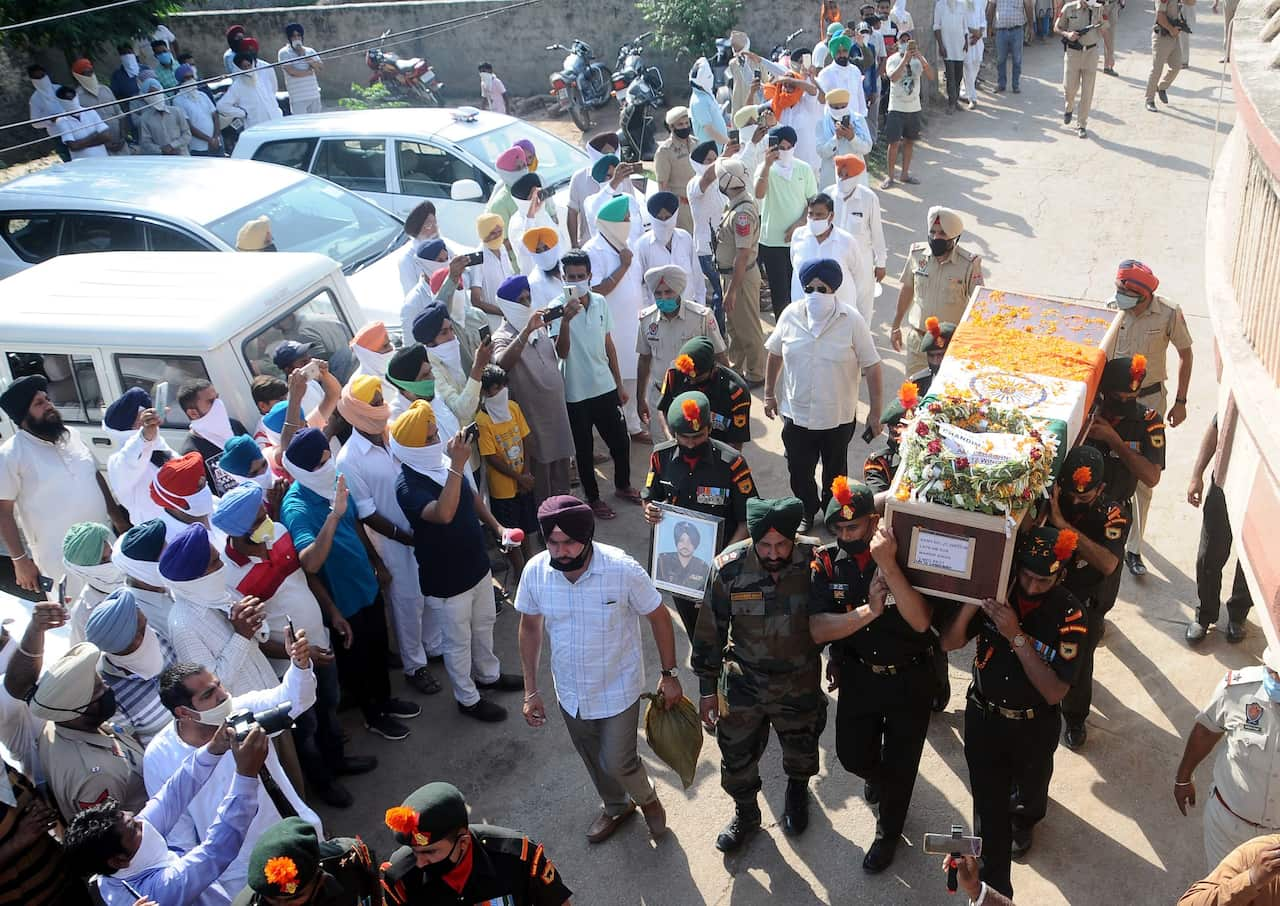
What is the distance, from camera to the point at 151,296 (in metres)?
6.71

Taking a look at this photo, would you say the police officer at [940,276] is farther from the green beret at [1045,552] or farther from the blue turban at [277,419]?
the blue turban at [277,419]

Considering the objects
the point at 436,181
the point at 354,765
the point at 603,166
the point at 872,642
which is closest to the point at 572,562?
the point at 872,642

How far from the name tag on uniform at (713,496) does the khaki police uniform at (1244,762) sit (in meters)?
2.24

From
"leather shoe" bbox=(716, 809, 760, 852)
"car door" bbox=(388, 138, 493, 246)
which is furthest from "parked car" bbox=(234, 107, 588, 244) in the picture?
"leather shoe" bbox=(716, 809, 760, 852)

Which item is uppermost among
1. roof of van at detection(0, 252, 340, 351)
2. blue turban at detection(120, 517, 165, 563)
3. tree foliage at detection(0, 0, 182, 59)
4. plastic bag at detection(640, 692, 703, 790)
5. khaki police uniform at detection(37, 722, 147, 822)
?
tree foliage at detection(0, 0, 182, 59)

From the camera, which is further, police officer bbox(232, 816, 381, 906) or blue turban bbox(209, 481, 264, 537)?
blue turban bbox(209, 481, 264, 537)

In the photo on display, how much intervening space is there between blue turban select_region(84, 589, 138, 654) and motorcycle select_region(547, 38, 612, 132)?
541 inches

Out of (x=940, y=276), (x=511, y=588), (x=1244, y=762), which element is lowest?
(x=511, y=588)

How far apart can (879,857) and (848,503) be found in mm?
1632

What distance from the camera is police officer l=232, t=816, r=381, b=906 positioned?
3.25 m

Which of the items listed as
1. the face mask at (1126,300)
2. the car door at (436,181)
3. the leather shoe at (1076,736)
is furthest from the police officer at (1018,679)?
the car door at (436,181)

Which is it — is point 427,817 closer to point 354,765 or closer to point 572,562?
point 572,562

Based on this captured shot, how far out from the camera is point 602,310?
7324 mm

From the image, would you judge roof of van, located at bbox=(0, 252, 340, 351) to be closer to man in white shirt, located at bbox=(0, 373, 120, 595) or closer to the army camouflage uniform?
man in white shirt, located at bbox=(0, 373, 120, 595)
